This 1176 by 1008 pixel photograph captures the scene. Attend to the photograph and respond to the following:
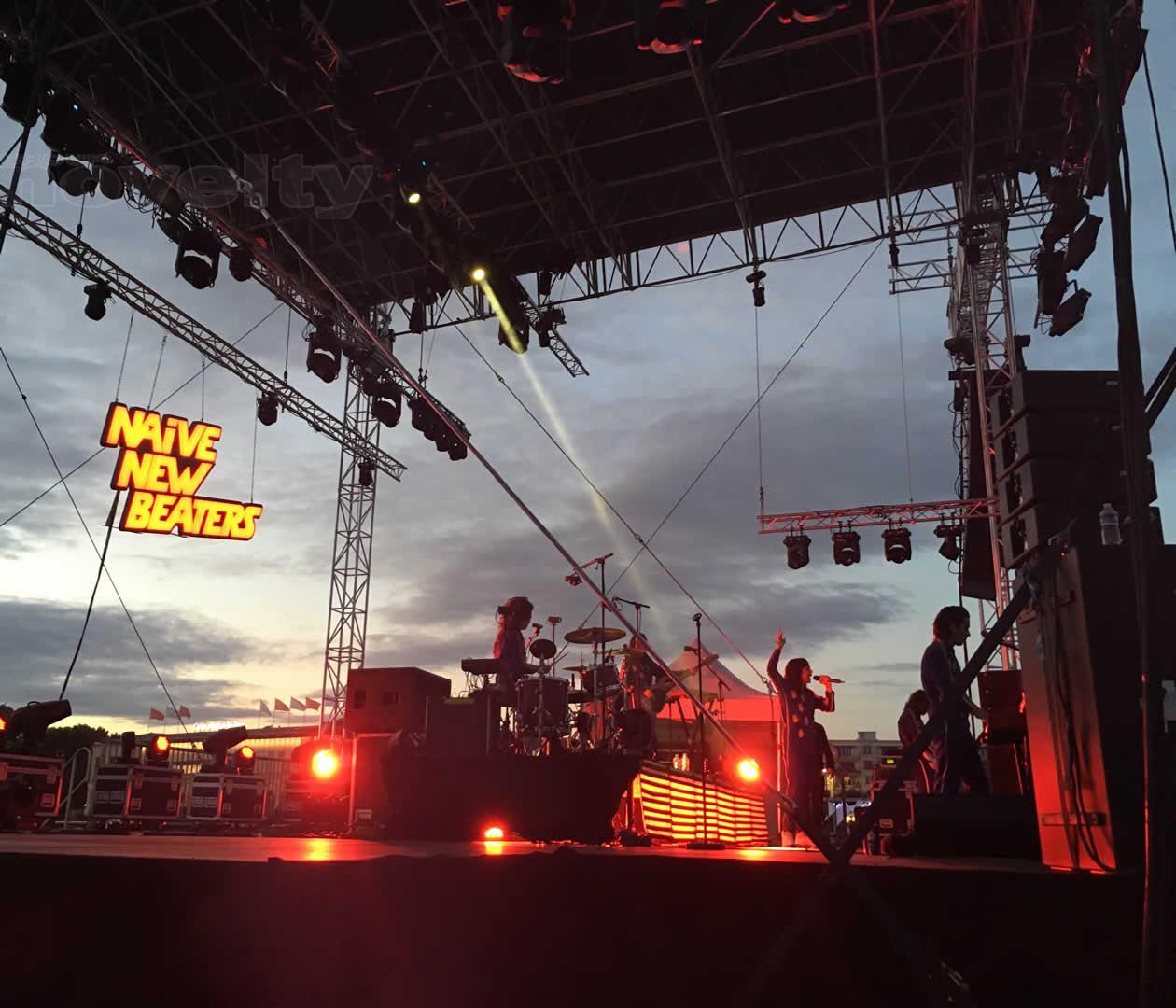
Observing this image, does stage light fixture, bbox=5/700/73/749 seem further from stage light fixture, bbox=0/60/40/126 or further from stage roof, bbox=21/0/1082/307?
stage roof, bbox=21/0/1082/307

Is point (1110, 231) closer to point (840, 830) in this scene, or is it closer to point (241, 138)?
point (840, 830)

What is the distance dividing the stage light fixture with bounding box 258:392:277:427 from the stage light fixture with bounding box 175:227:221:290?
3946 millimetres

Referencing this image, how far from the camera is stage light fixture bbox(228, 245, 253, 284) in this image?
11375 mm

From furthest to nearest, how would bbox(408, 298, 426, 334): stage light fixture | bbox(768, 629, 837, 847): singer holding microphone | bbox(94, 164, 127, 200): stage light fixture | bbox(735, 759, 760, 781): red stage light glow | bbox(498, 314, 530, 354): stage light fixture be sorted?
1. bbox(498, 314, 530, 354): stage light fixture
2. bbox(408, 298, 426, 334): stage light fixture
3. bbox(94, 164, 127, 200): stage light fixture
4. bbox(768, 629, 837, 847): singer holding microphone
5. bbox(735, 759, 760, 781): red stage light glow

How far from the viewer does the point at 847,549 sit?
637 inches

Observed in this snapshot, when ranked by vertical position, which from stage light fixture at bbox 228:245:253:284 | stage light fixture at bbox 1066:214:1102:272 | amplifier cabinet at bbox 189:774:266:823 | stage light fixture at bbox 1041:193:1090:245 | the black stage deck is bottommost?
amplifier cabinet at bbox 189:774:266:823

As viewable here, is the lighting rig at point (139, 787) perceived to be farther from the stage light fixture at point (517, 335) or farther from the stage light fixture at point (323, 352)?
the stage light fixture at point (517, 335)

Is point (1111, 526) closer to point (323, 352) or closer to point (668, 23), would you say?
point (668, 23)

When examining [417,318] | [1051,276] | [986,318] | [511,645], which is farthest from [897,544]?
[511,645]

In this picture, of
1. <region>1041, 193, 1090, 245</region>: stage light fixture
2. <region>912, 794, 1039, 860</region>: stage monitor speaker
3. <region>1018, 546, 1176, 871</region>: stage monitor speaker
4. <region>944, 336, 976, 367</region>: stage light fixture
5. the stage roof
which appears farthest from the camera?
<region>944, 336, 976, 367</region>: stage light fixture

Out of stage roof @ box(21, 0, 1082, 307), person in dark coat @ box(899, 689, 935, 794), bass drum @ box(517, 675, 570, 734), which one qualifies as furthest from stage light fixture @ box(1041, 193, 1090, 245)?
bass drum @ box(517, 675, 570, 734)

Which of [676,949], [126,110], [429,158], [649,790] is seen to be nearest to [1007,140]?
[429,158]

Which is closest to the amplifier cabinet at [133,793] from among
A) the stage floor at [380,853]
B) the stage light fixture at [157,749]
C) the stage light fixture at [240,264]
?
the stage light fixture at [157,749]

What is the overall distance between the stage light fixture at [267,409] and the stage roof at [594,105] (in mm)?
2442
